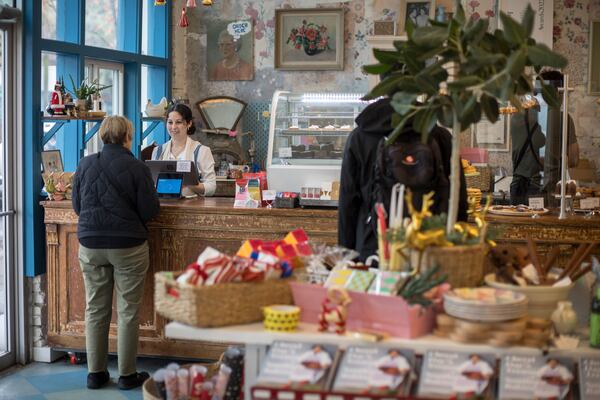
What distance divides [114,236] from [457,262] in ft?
8.72

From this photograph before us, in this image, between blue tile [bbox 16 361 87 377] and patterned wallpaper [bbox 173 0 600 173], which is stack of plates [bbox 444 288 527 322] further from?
patterned wallpaper [bbox 173 0 600 173]

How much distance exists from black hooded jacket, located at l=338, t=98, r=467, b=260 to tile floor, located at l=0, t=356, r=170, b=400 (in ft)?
6.45

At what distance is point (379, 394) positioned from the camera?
246 centimetres

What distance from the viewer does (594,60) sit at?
8273 millimetres

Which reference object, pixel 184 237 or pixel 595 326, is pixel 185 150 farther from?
pixel 595 326

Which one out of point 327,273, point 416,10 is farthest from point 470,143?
point 327,273

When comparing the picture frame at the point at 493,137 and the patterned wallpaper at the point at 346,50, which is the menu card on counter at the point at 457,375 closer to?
the picture frame at the point at 493,137

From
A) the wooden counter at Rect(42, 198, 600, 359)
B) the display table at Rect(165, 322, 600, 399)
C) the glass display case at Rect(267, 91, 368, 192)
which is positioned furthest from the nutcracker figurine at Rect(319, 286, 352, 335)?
the glass display case at Rect(267, 91, 368, 192)

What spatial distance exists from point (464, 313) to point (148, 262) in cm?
305

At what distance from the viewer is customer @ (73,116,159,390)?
193 inches

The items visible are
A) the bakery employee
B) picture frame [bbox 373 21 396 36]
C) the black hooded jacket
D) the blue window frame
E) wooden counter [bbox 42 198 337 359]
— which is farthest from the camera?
picture frame [bbox 373 21 396 36]

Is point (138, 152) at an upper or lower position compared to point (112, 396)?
upper

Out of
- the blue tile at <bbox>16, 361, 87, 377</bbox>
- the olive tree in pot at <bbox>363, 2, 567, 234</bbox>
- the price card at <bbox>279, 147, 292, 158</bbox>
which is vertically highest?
the olive tree in pot at <bbox>363, 2, 567, 234</bbox>

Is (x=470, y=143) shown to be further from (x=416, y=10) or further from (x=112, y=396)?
(x=112, y=396)
